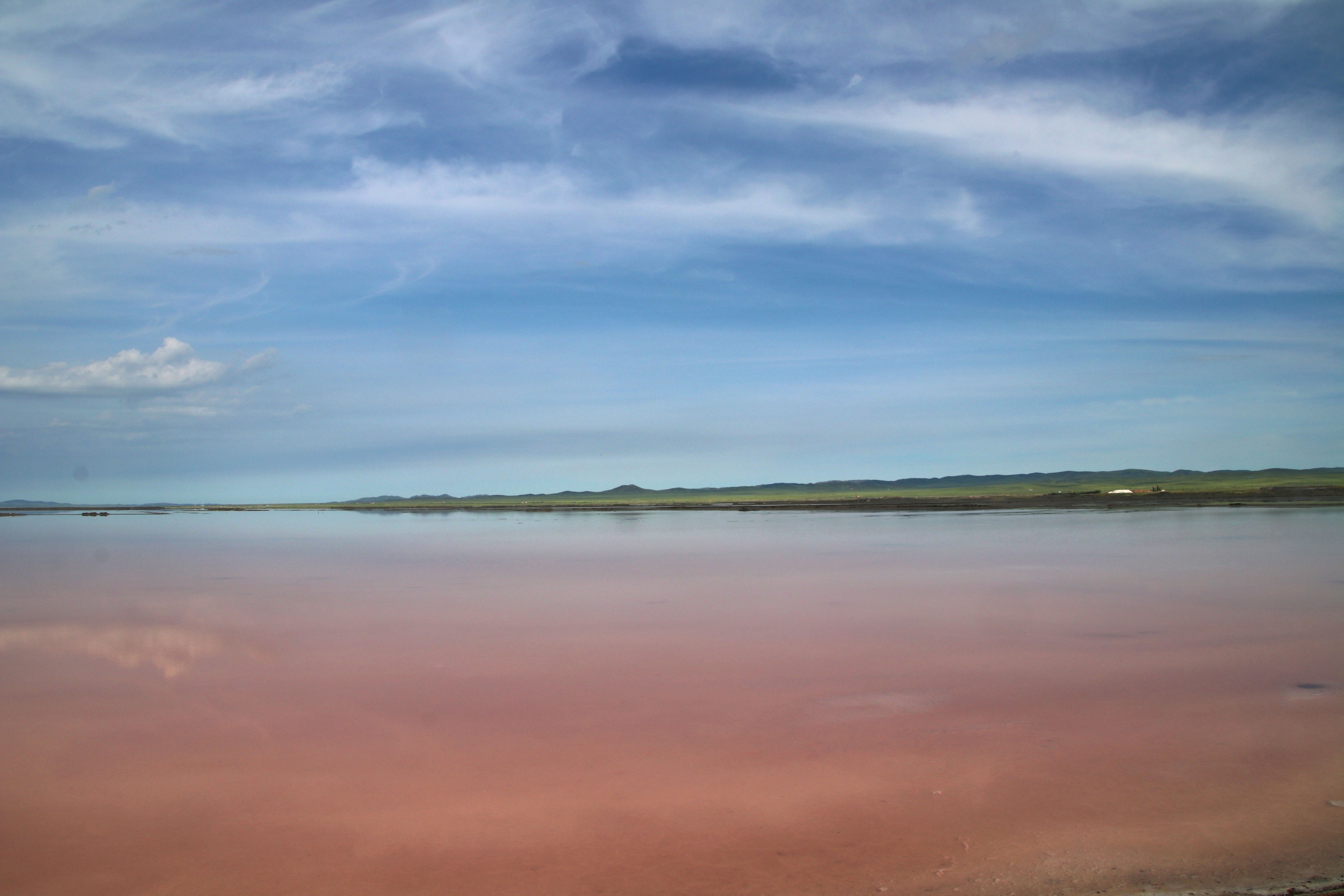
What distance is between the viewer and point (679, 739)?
738 centimetres

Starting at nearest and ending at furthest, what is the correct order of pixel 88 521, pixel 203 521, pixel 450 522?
pixel 450 522 < pixel 203 521 < pixel 88 521

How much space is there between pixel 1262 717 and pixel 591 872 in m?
6.43

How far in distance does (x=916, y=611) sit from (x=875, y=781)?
7.86 m

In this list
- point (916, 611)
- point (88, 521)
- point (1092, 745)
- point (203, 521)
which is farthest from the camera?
point (88, 521)

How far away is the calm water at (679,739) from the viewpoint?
512cm

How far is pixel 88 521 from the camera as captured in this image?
70.6 metres

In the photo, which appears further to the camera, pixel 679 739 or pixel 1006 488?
pixel 1006 488

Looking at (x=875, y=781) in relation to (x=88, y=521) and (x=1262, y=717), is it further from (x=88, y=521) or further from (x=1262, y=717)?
(x=88, y=521)

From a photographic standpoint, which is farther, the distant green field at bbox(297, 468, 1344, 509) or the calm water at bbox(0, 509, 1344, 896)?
the distant green field at bbox(297, 468, 1344, 509)

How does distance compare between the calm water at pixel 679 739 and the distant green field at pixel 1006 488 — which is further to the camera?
the distant green field at pixel 1006 488

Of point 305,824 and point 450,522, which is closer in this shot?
point 305,824

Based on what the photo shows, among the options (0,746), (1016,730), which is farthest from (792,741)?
(0,746)

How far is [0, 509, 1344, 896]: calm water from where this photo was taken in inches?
201

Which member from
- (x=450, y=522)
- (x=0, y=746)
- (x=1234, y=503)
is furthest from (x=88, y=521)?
(x=1234, y=503)
